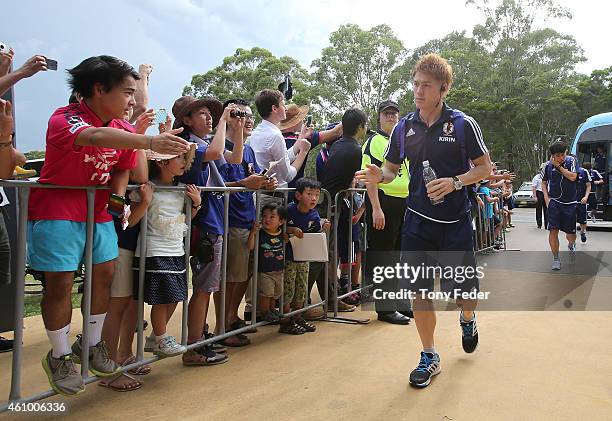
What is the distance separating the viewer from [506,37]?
1538 inches

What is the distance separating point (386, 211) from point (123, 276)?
8.64 ft

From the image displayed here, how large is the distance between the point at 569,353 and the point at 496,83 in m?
36.5

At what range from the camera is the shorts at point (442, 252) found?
3359mm

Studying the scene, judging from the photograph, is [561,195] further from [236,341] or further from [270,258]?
[236,341]

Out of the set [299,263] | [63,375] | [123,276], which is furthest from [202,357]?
[299,263]

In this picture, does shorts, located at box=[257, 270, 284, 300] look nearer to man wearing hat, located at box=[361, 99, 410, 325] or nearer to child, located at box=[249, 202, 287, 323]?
child, located at box=[249, 202, 287, 323]

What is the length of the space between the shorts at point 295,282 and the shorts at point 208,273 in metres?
0.85

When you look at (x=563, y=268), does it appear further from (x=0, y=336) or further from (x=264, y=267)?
(x=0, y=336)

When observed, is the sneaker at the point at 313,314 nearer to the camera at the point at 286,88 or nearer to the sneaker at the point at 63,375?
the camera at the point at 286,88

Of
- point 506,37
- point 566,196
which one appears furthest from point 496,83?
point 566,196

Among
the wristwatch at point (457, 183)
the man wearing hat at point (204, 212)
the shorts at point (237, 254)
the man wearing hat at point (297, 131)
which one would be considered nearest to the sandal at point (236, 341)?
the man wearing hat at point (204, 212)

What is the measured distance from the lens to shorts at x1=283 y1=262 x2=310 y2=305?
14.1 feet

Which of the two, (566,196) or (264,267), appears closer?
(264,267)

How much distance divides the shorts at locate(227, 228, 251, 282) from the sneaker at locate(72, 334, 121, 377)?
1.26 metres
